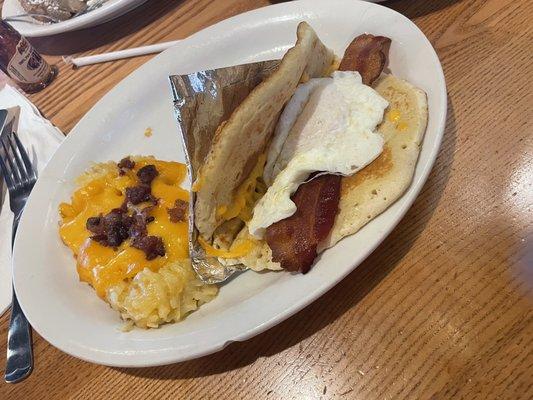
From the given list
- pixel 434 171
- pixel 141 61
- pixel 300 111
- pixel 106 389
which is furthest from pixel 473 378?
pixel 141 61

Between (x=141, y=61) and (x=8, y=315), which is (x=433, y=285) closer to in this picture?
(x=8, y=315)

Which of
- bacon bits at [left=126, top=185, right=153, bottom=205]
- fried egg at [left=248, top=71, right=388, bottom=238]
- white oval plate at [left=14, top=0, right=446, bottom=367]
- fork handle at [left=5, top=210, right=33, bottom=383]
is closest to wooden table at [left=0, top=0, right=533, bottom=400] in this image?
fork handle at [left=5, top=210, right=33, bottom=383]

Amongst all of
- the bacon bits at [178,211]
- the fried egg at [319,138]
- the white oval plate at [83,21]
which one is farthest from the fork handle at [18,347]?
the white oval plate at [83,21]

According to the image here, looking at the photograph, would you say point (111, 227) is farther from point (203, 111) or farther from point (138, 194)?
point (203, 111)

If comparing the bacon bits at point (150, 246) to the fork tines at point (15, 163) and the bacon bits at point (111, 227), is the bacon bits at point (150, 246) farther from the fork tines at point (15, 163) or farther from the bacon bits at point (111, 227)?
the fork tines at point (15, 163)

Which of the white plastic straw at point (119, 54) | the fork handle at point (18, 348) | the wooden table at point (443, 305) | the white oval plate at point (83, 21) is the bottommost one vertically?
the fork handle at point (18, 348)

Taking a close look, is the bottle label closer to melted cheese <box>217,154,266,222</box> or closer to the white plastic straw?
the white plastic straw

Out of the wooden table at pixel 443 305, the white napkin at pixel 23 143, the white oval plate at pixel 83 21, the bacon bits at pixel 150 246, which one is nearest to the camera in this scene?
the wooden table at pixel 443 305
